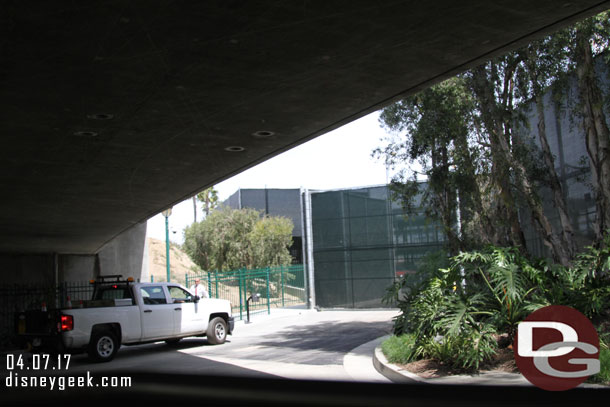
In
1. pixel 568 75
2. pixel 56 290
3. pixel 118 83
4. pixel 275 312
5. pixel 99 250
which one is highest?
pixel 568 75

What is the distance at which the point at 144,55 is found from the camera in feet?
19.2

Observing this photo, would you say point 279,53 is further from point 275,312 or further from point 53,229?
point 275,312

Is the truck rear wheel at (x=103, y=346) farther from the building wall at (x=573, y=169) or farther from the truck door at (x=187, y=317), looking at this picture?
the building wall at (x=573, y=169)

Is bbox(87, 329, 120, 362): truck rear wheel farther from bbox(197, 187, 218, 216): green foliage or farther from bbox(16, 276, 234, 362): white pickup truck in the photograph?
bbox(197, 187, 218, 216): green foliage

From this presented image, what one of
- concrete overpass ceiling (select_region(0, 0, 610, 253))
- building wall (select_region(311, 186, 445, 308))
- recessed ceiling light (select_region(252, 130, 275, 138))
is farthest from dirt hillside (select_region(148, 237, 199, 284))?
recessed ceiling light (select_region(252, 130, 275, 138))

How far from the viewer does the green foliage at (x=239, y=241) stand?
4531 centimetres

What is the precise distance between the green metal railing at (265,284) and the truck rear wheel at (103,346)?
440 inches

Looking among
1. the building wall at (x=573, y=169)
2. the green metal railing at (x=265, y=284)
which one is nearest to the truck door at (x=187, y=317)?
the green metal railing at (x=265, y=284)

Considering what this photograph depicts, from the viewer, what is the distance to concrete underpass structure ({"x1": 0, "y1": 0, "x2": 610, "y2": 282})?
5.17 metres

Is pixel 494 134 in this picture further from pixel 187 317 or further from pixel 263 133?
pixel 187 317

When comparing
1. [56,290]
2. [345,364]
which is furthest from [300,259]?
[345,364]

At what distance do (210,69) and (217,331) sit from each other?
1185cm

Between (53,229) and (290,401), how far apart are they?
19.5 metres

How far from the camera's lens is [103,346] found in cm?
1375
